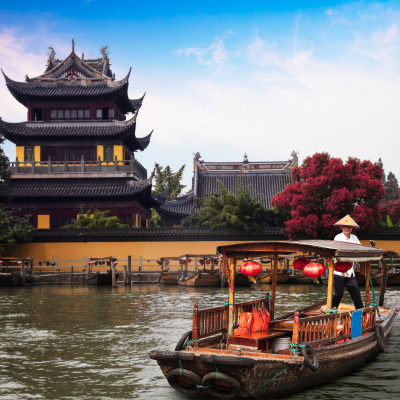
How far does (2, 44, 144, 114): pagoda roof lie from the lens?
112 feet

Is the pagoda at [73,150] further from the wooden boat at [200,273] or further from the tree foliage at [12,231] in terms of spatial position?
the wooden boat at [200,273]

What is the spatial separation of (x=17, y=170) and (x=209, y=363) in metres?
28.9

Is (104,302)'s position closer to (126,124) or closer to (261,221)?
(261,221)

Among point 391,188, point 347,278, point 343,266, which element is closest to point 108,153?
point 347,278

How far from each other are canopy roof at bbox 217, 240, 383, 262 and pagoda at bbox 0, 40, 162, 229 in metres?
→ 23.6

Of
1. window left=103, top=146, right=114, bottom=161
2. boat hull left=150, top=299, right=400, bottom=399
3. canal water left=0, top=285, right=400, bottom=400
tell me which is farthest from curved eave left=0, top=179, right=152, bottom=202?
boat hull left=150, top=299, right=400, bottom=399

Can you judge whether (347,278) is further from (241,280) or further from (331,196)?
(331,196)

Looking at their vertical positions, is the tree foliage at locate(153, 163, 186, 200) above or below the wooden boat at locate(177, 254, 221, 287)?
above

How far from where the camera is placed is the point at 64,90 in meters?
34.4

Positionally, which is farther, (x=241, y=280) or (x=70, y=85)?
(x=70, y=85)

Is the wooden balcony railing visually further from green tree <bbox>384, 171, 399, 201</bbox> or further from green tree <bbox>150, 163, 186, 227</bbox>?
green tree <bbox>384, 171, 399, 201</bbox>

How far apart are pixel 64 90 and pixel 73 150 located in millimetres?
3535

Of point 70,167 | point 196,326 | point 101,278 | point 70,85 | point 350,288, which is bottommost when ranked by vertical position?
point 101,278

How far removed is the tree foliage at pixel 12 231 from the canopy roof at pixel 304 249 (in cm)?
2089
